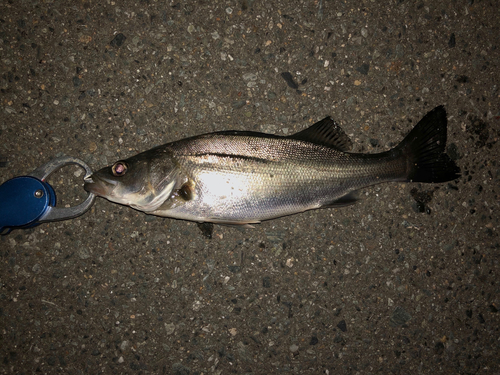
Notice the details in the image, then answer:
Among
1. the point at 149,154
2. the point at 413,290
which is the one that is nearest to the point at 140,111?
the point at 149,154

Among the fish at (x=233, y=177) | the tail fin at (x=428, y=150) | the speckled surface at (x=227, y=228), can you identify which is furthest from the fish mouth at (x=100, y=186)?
the tail fin at (x=428, y=150)

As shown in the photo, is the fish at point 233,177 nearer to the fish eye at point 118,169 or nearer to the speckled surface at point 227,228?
the fish eye at point 118,169

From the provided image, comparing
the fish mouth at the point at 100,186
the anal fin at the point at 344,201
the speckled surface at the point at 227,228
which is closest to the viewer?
the fish mouth at the point at 100,186

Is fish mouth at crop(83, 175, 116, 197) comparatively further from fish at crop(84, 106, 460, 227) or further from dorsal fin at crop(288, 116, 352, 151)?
dorsal fin at crop(288, 116, 352, 151)

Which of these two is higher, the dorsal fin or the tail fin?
the dorsal fin

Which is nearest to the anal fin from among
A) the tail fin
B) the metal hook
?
the tail fin

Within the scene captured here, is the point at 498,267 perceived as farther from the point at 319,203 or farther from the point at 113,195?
the point at 113,195
